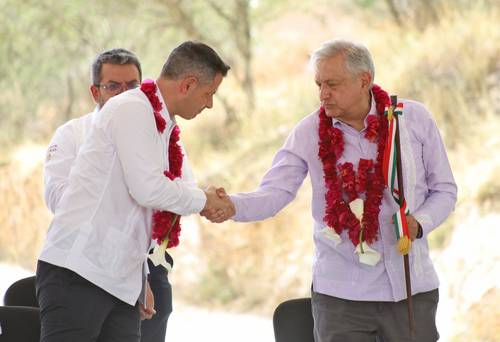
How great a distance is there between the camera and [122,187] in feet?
8.79

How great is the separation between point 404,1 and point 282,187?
5.14 metres

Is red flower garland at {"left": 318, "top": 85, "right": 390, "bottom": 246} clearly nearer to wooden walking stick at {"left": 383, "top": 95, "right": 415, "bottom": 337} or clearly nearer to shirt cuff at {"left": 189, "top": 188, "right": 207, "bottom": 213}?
wooden walking stick at {"left": 383, "top": 95, "right": 415, "bottom": 337}

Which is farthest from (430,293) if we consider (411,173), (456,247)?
(456,247)

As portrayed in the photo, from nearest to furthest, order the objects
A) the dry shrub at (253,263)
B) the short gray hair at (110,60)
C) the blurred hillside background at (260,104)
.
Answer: the short gray hair at (110,60)
the blurred hillside background at (260,104)
the dry shrub at (253,263)

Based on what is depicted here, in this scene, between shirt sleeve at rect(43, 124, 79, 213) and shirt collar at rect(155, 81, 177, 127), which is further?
shirt sleeve at rect(43, 124, 79, 213)

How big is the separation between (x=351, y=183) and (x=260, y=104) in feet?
17.2

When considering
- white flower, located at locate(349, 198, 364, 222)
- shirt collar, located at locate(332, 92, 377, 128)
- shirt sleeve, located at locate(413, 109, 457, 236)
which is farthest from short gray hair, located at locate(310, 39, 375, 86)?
white flower, located at locate(349, 198, 364, 222)

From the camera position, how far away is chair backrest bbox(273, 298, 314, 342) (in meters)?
2.86

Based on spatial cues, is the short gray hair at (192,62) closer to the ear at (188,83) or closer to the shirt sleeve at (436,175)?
the ear at (188,83)

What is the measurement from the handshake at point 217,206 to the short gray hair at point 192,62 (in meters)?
0.42

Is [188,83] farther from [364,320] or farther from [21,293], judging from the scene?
[21,293]

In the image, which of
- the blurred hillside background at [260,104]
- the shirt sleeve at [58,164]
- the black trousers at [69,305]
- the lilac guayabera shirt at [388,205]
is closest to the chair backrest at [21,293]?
the shirt sleeve at [58,164]

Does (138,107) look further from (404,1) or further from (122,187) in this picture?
(404,1)

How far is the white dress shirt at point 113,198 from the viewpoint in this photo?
2.62 metres
